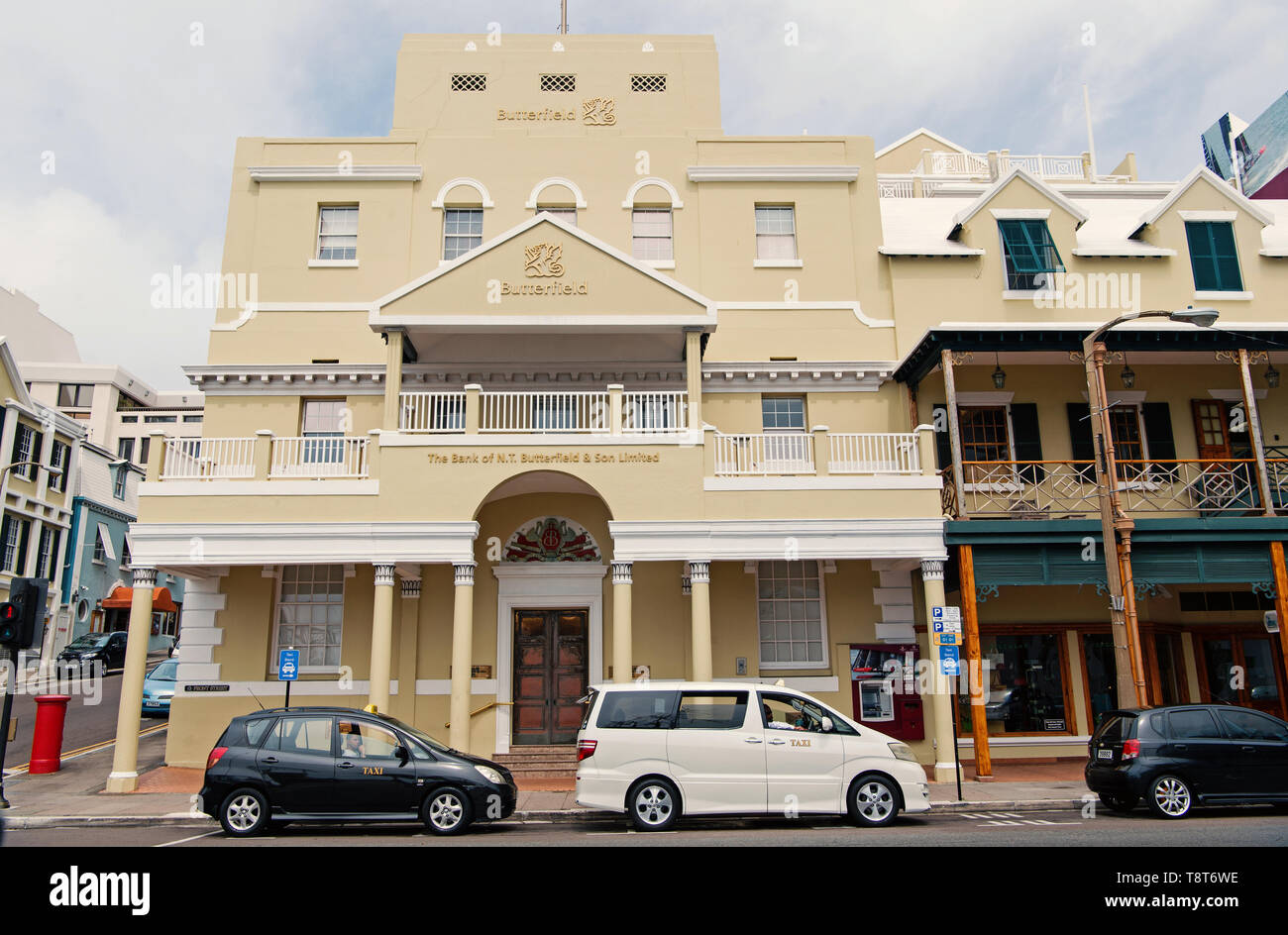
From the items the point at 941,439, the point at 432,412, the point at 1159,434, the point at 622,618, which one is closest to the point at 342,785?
the point at 622,618

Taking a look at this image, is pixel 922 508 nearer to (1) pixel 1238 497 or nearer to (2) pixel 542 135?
(1) pixel 1238 497

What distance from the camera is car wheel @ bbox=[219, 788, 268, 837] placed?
11336 mm

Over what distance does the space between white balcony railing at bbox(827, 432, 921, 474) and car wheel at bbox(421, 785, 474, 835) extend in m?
9.10

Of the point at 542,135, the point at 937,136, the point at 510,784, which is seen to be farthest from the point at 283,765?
the point at 937,136

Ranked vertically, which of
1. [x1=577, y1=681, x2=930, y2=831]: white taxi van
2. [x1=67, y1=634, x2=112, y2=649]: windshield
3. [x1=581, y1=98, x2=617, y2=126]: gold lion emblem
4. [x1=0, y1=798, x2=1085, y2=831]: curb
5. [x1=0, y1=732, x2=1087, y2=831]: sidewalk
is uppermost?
[x1=581, y1=98, x2=617, y2=126]: gold lion emblem

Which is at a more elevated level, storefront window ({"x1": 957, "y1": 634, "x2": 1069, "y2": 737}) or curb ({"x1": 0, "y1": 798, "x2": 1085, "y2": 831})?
storefront window ({"x1": 957, "y1": 634, "x2": 1069, "y2": 737})

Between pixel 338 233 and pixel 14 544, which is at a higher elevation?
pixel 338 233

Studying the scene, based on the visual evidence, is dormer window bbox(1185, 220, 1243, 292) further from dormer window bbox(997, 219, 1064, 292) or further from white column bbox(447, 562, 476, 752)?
white column bbox(447, 562, 476, 752)

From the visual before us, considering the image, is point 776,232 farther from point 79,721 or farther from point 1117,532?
point 79,721

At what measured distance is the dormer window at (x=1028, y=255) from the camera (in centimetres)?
2058

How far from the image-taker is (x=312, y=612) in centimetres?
1888

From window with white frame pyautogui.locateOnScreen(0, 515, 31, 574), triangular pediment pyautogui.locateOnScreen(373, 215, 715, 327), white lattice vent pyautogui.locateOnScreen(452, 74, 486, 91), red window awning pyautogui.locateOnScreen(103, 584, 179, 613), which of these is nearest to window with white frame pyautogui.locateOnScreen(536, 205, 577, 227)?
triangular pediment pyautogui.locateOnScreen(373, 215, 715, 327)

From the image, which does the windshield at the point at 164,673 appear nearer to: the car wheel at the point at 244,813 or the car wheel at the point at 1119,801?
the car wheel at the point at 244,813

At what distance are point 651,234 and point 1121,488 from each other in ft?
37.3
